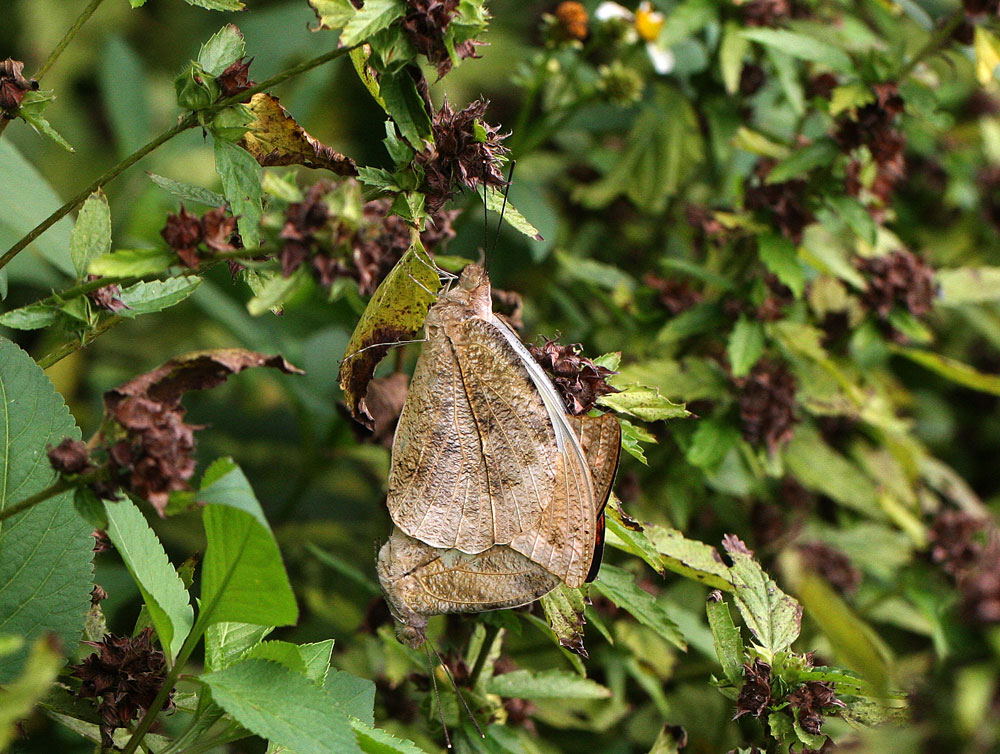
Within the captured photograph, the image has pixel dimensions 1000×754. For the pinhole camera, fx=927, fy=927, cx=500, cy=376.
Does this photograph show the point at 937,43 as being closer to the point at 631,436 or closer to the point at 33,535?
the point at 631,436

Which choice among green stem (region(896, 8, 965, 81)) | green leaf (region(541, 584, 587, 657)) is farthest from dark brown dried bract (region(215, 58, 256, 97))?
green stem (region(896, 8, 965, 81))

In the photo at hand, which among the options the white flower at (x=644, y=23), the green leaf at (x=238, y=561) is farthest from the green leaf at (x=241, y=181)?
the white flower at (x=644, y=23)

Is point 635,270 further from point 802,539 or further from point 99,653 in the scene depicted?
point 99,653

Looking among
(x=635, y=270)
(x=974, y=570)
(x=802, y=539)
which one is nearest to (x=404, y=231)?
(x=635, y=270)

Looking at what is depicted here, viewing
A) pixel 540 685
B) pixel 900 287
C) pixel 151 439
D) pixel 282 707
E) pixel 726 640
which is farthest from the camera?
pixel 900 287

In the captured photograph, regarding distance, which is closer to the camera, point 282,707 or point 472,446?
point 282,707

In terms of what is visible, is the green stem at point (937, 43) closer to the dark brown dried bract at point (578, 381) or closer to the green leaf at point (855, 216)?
the green leaf at point (855, 216)

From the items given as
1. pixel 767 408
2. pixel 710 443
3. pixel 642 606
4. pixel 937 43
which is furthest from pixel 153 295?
pixel 937 43
